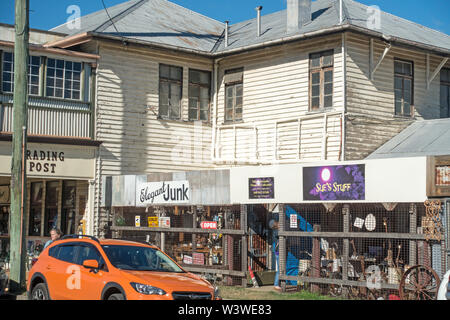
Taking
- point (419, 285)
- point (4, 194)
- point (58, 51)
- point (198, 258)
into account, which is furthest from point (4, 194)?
point (419, 285)

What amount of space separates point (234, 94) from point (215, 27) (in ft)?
15.4

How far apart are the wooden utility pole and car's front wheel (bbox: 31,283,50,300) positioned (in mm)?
2876

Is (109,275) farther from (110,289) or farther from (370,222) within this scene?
(370,222)

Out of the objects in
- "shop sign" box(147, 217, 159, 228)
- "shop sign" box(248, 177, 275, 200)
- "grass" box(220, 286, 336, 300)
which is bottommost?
"grass" box(220, 286, 336, 300)

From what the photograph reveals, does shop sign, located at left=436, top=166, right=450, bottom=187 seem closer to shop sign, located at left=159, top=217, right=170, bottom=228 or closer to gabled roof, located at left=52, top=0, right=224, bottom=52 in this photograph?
shop sign, located at left=159, top=217, right=170, bottom=228

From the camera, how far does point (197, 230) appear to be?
1847 centimetres

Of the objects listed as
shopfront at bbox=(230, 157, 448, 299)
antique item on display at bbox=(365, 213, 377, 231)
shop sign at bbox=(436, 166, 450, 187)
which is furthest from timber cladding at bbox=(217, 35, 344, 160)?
shop sign at bbox=(436, 166, 450, 187)

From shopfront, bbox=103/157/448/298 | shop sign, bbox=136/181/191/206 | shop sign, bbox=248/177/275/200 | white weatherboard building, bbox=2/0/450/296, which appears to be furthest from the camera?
shop sign, bbox=136/181/191/206

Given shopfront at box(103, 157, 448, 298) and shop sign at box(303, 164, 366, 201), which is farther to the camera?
shop sign at box(303, 164, 366, 201)

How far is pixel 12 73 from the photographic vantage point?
69.3 feet

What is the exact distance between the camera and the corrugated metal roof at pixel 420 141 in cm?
2022

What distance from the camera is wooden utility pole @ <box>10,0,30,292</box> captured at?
15.5m

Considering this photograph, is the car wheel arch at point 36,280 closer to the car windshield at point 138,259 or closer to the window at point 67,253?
the window at point 67,253
